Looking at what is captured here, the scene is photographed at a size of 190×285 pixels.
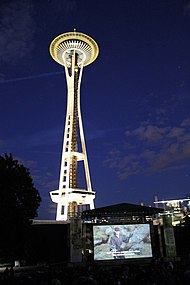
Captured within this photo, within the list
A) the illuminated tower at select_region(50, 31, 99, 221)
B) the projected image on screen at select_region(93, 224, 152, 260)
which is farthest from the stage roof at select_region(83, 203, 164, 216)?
the illuminated tower at select_region(50, 31, 99, 221)

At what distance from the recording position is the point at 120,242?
88.4 feet

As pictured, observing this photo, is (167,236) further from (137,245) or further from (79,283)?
(79,283)

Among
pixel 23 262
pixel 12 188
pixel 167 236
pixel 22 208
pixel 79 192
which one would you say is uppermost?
pixel 79 192

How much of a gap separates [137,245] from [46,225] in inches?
515

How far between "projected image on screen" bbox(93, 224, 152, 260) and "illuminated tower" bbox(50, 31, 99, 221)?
1830 centimetres

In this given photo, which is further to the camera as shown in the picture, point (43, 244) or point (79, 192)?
point (79, 192)

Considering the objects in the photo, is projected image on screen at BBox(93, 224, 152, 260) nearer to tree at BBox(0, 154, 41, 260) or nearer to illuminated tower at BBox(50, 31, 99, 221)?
tree at BBox(0, 154, 41, 260)

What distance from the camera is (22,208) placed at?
83.2 feet

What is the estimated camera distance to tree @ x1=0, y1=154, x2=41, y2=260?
22828 mm

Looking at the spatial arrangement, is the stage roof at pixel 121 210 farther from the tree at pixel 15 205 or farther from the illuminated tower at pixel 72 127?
the illuminated tower at pixel 72 127

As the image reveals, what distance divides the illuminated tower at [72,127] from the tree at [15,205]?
19.6m

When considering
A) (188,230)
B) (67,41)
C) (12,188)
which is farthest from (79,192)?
(67,41)

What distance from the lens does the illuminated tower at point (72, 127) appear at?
5172cm

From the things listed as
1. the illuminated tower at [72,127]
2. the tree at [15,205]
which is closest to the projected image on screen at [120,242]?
the tree at [15,205]
